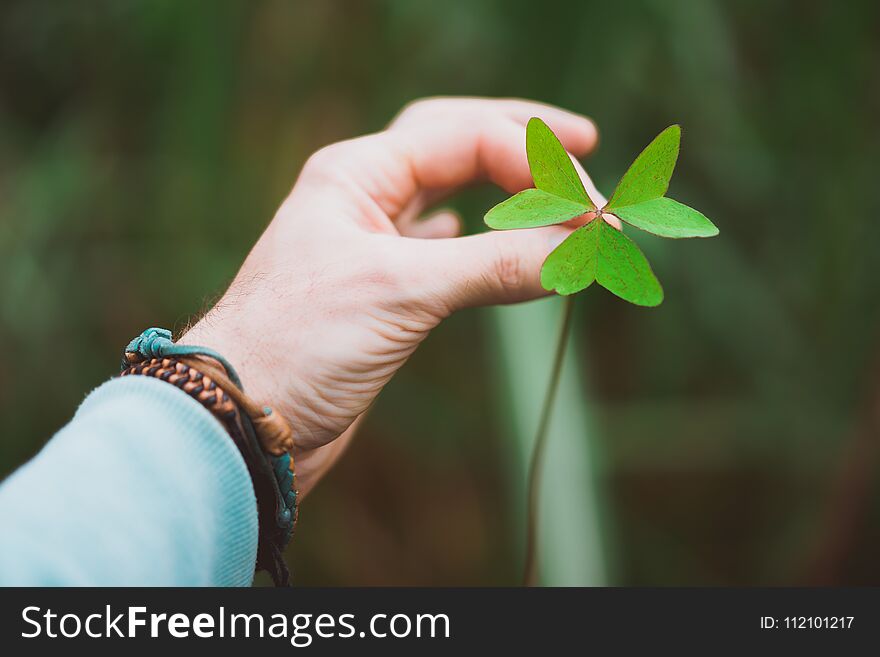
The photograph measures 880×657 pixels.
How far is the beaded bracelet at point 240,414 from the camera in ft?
1.49

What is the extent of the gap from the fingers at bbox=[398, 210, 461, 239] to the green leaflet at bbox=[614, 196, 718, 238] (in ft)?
0.96

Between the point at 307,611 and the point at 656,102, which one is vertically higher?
the point at 656,102

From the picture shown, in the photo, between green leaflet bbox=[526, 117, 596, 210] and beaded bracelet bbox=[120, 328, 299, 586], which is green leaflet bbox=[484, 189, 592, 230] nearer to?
green leaflet bbox=[526, 117, 596, 210]

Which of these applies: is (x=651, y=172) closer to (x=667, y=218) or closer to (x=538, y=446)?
(x=667, y=218)

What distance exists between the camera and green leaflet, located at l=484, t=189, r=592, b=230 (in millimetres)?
430

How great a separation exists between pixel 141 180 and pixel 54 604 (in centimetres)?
99

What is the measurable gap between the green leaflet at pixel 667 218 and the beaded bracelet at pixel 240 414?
258mm

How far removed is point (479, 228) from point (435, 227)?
1.56 feet

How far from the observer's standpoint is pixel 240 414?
46 cm

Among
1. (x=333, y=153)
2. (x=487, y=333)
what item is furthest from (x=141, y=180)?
(x=333, y=153)

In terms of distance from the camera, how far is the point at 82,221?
1.22 metres

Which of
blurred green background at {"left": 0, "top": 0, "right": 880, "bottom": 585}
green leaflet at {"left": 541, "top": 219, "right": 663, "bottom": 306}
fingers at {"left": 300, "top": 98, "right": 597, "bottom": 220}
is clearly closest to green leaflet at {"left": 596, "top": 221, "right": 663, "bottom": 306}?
green leaflet at {"left": 541, "top": 219, "right": 663, "bottom": 306}

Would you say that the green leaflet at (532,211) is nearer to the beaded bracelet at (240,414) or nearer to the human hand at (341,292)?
the human hand at (341,292)

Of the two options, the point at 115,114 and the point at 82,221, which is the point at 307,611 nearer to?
the point at 82,221
